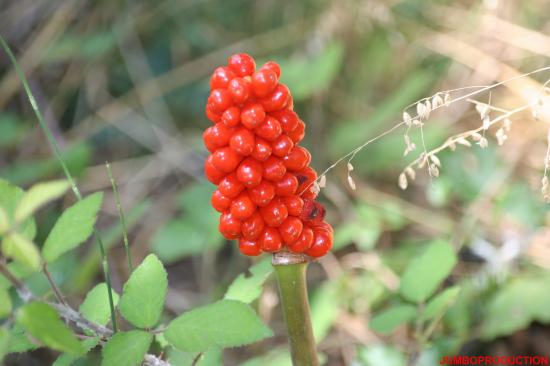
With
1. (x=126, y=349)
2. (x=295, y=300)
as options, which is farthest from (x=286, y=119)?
(x=126, y=349)

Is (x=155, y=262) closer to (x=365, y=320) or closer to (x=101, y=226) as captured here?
(x=365, y=320)

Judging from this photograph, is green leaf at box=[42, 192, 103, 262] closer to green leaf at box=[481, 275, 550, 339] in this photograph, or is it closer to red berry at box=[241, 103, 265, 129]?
red berry at box=[241, 103, 265, 129]

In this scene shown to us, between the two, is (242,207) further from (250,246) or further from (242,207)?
(250,246)

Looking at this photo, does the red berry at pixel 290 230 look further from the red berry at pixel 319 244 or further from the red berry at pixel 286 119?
the red berry at pixel 286 119

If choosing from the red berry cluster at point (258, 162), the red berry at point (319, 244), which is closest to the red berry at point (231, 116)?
the red berry cluster at point (258, 162)

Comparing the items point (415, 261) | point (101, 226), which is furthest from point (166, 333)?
point (101, 226)

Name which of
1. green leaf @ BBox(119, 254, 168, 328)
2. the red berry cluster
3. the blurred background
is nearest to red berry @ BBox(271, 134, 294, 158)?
the red berry cluster
